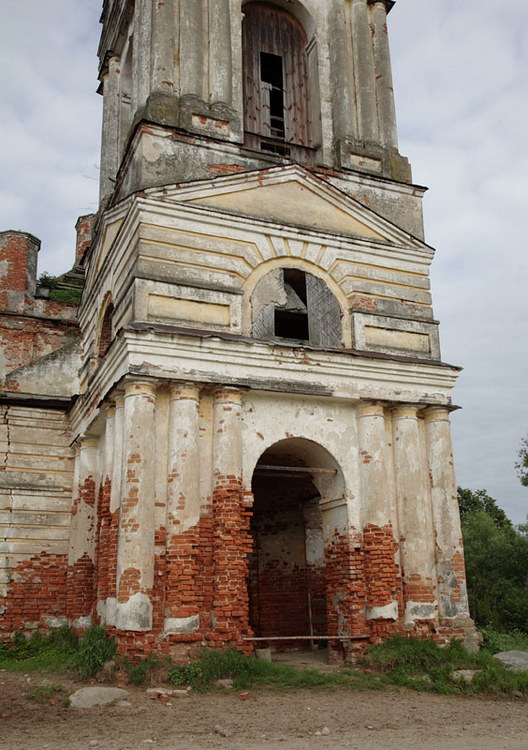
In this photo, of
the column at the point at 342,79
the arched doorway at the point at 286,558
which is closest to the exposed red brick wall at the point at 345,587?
the arched doorway at the point at 286,558

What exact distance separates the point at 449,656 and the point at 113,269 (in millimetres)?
8574

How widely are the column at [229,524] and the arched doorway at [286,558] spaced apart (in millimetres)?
2655

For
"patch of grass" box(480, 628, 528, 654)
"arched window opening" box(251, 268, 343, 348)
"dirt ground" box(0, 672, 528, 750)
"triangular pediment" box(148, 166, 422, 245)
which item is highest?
"triangular pediment" box(148, 166, 422, 245)

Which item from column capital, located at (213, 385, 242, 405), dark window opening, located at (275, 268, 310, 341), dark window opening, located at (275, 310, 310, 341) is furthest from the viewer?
dark window opening, located at (275, 310, 310, 341)

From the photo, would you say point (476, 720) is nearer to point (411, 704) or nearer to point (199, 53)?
point (411, 704)

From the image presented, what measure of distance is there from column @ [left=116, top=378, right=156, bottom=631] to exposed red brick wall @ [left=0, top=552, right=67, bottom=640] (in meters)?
4.45

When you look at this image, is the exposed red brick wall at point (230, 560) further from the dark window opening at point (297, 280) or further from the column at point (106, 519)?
the dark window opening at point (297, 280)

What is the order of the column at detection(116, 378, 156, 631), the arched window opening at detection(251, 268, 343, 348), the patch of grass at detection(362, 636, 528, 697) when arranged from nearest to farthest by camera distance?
the column at detection(116, 378, 156, 631) → the patch of grass at detection(362, 636, 528, 697) → the arched window opening at detection(251, 268, 343, 348)

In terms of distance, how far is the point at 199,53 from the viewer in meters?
13.9

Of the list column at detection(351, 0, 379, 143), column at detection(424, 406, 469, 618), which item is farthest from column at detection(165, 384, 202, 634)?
column at detection(351, 0, 379, 143)

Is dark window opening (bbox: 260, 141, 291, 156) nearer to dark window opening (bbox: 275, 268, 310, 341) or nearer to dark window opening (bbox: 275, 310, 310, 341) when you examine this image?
dark window opening (bbox: 275, 268, 310, 341)

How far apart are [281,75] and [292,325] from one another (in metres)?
5.62

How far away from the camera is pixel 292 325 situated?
1483 centimetres

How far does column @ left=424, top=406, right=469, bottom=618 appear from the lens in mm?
11914
